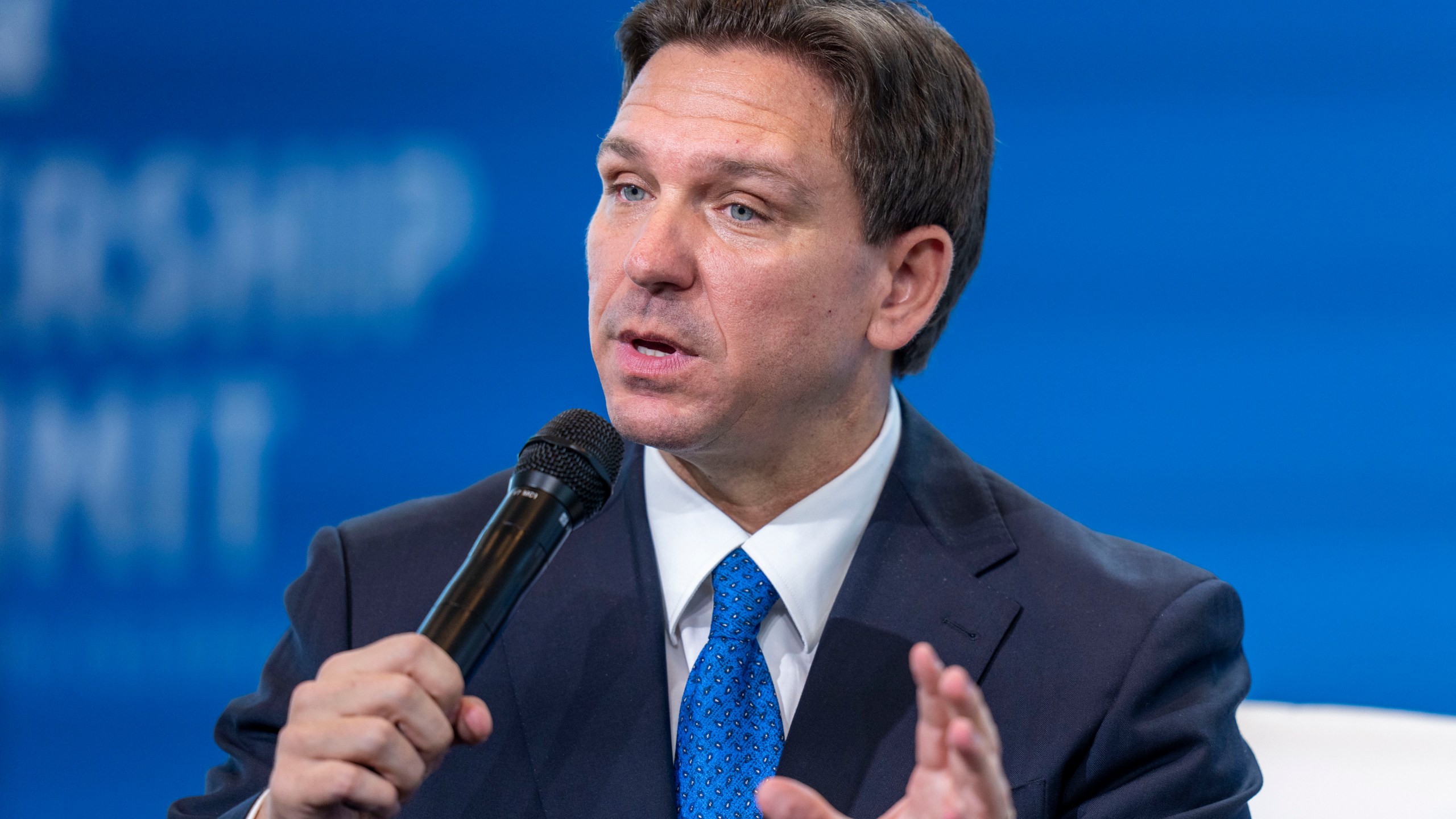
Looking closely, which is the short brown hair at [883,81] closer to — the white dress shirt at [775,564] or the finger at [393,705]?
the white dress shirt at [775,564]

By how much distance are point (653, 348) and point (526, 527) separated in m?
0.53

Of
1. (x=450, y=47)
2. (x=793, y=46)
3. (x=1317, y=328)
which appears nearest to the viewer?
(x=793, y=46)

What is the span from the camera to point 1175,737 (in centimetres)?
171

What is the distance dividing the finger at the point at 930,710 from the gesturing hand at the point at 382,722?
0.40m

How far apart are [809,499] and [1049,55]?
1.35 meters

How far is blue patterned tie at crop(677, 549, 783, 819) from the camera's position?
1692 mm

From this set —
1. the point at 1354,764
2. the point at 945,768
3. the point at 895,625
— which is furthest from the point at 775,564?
the point at 1354,764

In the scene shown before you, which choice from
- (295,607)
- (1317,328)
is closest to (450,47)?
(295,607)

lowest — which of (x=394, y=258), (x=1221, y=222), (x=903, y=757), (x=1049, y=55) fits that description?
(x=903, y=757)

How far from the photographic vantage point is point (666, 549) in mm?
1906

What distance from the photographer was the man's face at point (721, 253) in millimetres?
1724

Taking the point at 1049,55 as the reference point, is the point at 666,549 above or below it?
below

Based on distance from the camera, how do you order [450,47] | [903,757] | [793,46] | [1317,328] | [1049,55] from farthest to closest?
[450,47], [1049,55], [1317,328], [793,46], [903,757]

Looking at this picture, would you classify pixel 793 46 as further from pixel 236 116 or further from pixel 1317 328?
pixel 236 116
